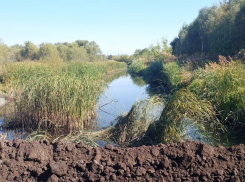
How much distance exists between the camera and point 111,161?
4047 mm

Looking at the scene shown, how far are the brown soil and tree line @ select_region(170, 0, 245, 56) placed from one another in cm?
1862

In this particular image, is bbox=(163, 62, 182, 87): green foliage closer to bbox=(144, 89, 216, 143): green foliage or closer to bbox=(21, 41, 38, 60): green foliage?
bbox=(144, 89, 216, 143): green foliage

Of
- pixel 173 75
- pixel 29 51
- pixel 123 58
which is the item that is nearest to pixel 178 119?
pixel 173 75

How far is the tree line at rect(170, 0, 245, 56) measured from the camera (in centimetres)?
2173

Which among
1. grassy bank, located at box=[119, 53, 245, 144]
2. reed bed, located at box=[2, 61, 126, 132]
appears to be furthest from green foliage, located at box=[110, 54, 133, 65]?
grassy bank, located at box=[119, 53, 245, 144]

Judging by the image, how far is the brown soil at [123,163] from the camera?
386cm

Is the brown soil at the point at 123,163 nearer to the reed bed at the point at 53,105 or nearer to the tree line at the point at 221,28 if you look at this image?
the reed bed at the point at 53,105

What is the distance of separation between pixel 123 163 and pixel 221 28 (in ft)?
71.5

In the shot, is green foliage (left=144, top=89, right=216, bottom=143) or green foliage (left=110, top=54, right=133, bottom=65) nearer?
green foliage (left=144, top=89, right=216, bottom=143)

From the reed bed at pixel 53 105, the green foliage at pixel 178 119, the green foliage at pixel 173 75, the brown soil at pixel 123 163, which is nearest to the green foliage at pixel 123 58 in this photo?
the green foliage at pixel 173 75

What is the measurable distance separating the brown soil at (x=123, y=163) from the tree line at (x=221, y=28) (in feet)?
61.1

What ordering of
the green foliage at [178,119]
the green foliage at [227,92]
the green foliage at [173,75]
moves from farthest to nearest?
the green foliage at [173,75] < the green foliage at [227,92] < the green foliage at [178,119]

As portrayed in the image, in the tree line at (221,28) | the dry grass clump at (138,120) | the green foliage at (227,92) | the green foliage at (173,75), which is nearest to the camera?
the dry grass clump at (138,120)

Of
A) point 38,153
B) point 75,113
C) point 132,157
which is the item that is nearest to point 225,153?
point 132,157
